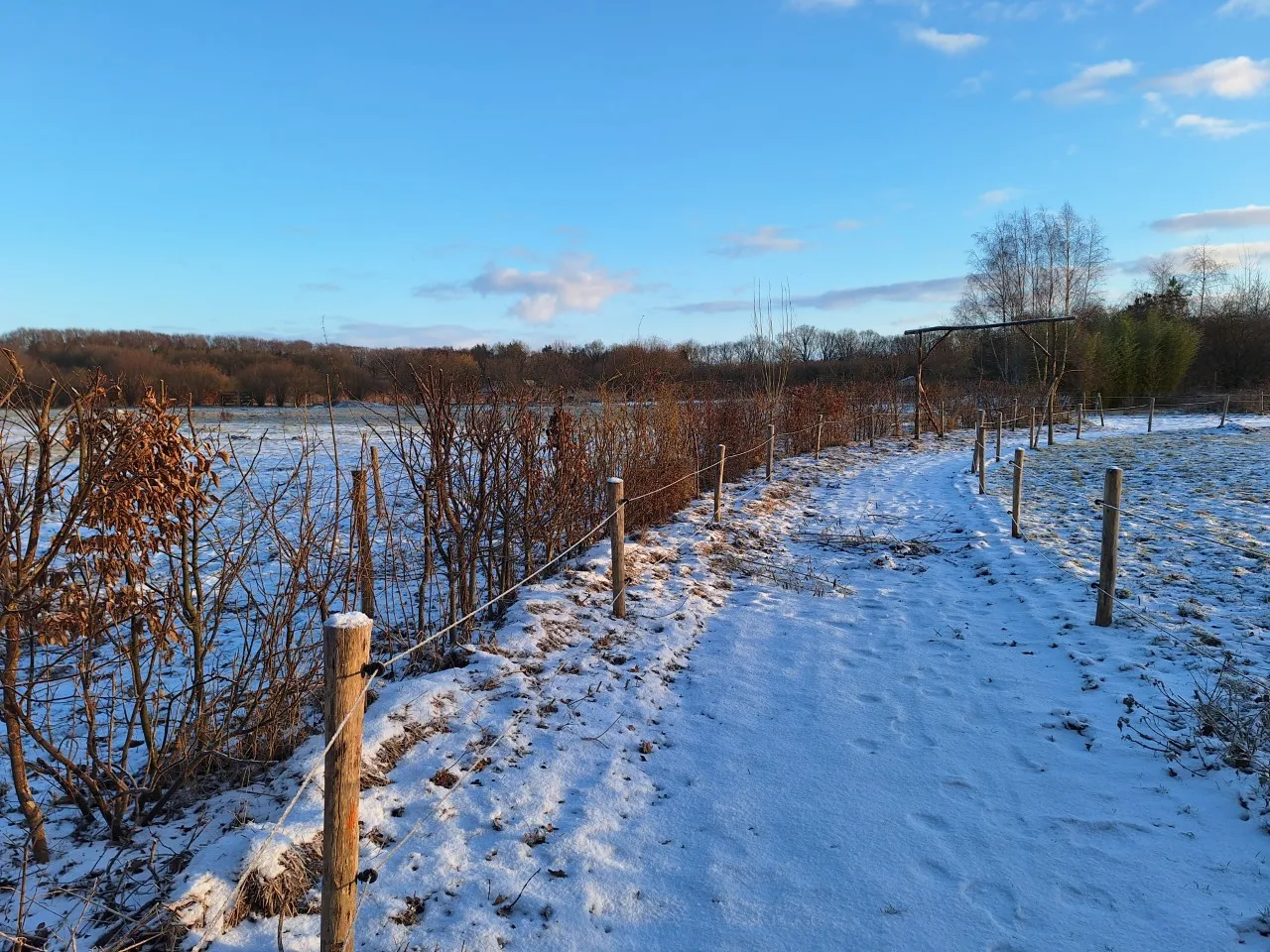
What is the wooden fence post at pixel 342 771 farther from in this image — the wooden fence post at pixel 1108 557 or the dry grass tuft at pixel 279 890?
the wooden fence post at pixel 1108 557

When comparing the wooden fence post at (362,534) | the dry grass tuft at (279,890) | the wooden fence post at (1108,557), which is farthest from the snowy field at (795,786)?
the wooden fence post at (362,534)

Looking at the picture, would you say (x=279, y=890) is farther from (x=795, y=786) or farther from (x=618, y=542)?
(x=618, y=542)

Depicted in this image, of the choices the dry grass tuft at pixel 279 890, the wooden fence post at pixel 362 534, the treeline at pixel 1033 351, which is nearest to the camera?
the dry grass tuft at pixel 279 890

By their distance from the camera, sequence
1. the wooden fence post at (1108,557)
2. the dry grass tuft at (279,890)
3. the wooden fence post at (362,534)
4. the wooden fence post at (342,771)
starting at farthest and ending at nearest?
1. the wooden fence post at (1108,557)
2. the wooden fence post at (362,534)
3. the dry grass tuft at (279,890)
4. the wooden fence post at (342,771)

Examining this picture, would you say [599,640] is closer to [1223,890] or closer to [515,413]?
[515,413]

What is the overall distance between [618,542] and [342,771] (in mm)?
3929

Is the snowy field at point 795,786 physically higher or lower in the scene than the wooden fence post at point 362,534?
lower

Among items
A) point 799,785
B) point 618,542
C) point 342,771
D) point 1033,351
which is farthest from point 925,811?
point 1033,351

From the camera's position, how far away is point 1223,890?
2.93 m

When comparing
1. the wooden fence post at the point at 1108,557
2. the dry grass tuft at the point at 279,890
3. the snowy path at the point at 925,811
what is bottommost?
the snowy path at the point at 925,811

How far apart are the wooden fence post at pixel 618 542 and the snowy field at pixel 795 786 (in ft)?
0.70

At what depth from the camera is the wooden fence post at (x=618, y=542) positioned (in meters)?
6.05

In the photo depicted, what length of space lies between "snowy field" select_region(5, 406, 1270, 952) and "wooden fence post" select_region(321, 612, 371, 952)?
0.63ft

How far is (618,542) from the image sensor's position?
6.11 metres
